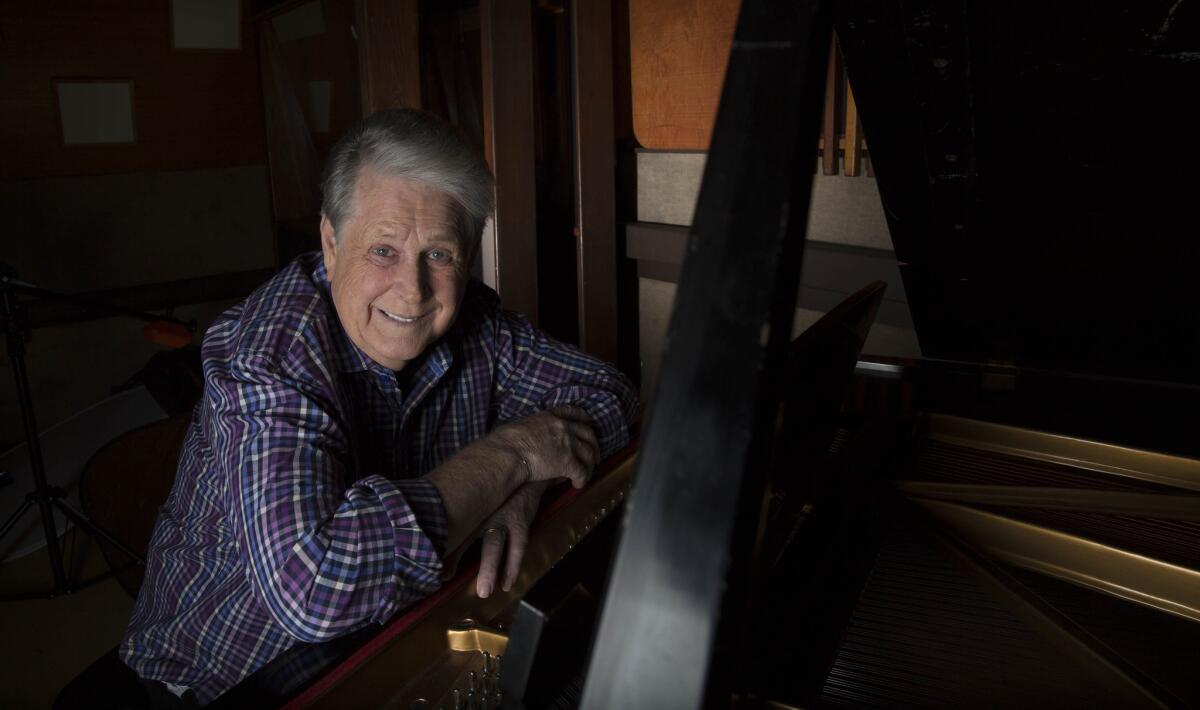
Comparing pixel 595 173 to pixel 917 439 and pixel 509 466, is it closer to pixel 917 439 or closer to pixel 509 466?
pixel 917 439

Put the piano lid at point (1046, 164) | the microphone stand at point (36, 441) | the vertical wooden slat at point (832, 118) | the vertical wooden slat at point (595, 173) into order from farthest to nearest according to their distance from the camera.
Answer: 1. the vertical wooden slat at point (595, 173)
2. the vertical wooden slat at point (832, 118)
3. the microphone stand at point (36, 441)
4. the piano lid at point (1046, 164)

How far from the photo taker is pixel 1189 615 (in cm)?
139

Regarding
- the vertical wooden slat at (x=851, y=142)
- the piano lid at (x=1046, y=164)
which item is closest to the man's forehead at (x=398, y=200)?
the piano lid at (x=1046, y=164)

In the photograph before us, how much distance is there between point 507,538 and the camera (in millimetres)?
1424

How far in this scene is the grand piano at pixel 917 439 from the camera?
1.73 ft

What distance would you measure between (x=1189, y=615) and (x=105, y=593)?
12.0 feet

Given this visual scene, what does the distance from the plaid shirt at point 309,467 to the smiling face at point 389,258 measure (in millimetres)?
57

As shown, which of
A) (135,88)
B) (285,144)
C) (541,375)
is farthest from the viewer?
(285,144)

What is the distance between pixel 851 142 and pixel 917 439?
5.24 feet

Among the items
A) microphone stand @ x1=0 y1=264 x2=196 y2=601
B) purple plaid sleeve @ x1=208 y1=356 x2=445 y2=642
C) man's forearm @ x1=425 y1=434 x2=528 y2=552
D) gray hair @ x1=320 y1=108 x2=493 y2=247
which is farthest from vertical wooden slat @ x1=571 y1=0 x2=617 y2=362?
purple plaid sleeve @ x1=208 y1=356 x2=445 y2=642

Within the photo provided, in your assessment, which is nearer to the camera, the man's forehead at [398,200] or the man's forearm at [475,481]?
the man's forearm at [475,481]

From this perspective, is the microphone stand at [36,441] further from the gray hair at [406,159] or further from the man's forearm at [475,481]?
the man's forearm at [475,481]

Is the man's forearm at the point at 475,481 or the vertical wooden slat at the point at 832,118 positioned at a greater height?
the vertical wooden slat at the point at 832,118

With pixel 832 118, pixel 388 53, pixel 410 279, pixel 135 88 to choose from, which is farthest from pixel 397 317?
pixel 135 88
